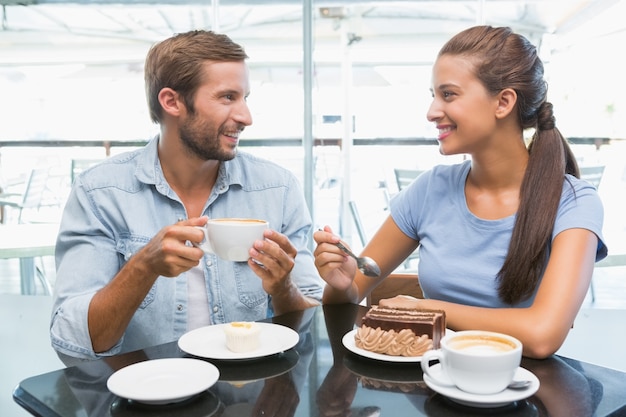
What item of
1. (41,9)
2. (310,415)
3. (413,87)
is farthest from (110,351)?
(41,9)

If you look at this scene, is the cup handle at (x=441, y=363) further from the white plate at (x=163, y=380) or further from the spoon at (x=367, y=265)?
the spoon at (x=367, y=265)

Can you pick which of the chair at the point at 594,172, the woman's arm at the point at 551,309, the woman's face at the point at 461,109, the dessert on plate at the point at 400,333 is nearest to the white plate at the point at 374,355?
the dessert on plate at the point at 400,333

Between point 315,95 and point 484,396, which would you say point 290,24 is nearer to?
point 315,95

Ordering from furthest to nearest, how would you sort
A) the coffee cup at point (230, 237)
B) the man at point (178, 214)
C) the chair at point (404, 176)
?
the chair at point (404, 176) → the man at point (178, 214) → the coffee cup at point (230, 237)

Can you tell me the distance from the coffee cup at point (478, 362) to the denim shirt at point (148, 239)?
743mm

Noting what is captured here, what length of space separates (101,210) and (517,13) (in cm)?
334

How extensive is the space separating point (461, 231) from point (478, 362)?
701mm

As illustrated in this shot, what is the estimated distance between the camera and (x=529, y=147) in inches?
63.5

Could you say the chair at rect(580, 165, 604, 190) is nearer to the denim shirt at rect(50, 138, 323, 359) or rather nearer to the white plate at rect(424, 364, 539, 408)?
the denim shirt at rect(50, 138, 323, 359)

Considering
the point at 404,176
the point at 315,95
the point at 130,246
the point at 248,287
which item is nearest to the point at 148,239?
the point at 130,246

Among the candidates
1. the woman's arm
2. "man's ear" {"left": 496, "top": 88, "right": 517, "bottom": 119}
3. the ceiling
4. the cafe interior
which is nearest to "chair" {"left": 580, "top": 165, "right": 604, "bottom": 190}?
the cafe interior

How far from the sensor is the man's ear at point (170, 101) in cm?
173

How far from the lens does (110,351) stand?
4.73 ft

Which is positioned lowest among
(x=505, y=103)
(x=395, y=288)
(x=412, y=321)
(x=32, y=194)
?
(x=32, y=194)
